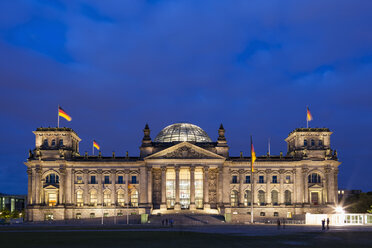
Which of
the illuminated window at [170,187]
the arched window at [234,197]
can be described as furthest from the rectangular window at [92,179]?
the arched window at [234,197]

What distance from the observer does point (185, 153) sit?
12212 cm

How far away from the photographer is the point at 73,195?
12438cm

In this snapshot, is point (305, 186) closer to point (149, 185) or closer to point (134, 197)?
point (149, 185)

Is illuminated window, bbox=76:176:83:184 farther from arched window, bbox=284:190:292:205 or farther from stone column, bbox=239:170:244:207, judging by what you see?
arched window, bbox=284:190:292:205

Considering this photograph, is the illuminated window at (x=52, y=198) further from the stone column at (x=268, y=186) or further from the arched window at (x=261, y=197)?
the stone column at (x=268, y=186)

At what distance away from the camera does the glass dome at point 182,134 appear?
137 metres

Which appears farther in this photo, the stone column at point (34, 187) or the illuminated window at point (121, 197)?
the illuminated window at point (121, 197)

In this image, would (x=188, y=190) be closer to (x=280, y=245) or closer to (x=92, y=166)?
(x=92, y=166)

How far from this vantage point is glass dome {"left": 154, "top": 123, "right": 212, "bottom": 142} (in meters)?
137

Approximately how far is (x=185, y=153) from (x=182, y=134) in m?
16.1

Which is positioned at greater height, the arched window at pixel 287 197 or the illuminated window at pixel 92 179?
the illuminated window at pixel 92 179

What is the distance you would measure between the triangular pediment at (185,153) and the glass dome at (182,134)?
47.1 ft

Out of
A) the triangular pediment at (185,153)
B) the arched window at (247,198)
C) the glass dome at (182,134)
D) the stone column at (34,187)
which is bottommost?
the arched window at (247,198)

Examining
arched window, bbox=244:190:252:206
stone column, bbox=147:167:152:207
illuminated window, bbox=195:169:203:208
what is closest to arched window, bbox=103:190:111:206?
stone column, bbox=147:167:152:207
